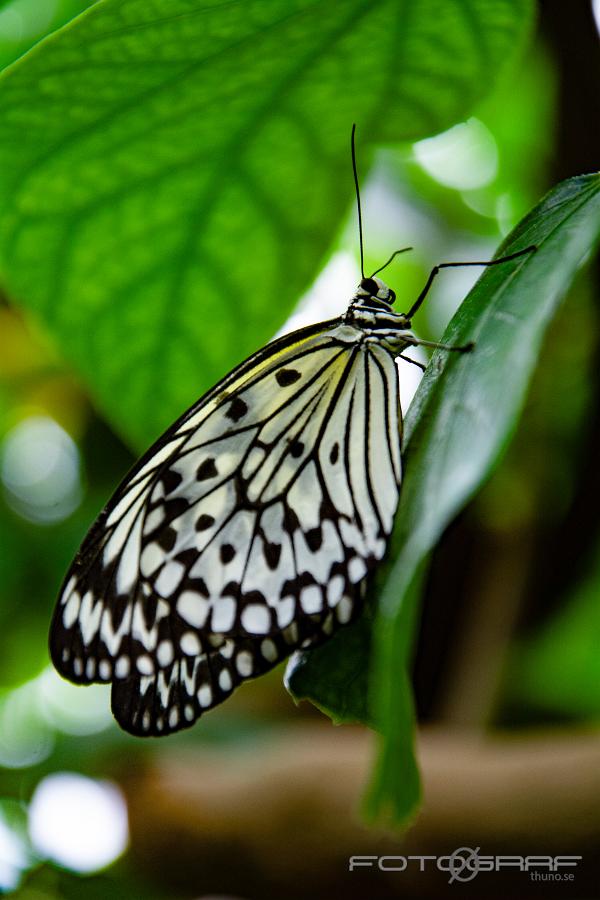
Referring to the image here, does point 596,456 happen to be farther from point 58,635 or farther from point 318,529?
point 58,635

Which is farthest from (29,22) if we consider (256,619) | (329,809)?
(329,809)

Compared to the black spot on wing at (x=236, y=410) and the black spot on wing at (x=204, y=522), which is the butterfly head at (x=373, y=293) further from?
the black spot on wing at (x=204, y=522)

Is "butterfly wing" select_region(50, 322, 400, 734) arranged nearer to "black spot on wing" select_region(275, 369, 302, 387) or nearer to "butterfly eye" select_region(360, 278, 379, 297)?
"black spot on wing" select_region(275, 369, 302, 387)

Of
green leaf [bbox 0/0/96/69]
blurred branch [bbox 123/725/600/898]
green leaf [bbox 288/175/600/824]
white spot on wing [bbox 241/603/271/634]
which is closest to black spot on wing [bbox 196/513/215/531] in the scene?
white spot on wing [bbox 241/603/271/634]

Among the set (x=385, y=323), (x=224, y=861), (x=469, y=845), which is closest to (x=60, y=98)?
(x=385, y=323)

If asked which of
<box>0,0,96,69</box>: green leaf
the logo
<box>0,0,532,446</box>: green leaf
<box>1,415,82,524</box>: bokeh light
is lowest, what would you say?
the logo

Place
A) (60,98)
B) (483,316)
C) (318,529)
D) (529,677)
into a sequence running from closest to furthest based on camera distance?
(483,316)
(60,98)
(318,529)
(529,677)

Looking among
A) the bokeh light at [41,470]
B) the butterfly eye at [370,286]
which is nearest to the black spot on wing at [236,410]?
the butterfly eye at [370,286]
